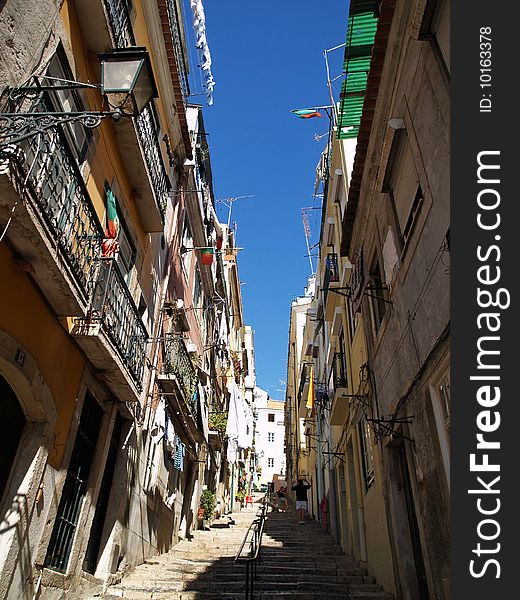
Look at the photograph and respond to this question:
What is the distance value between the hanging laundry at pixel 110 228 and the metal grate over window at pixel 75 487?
2.38m

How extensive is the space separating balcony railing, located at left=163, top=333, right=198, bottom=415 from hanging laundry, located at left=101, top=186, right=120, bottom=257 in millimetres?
3691

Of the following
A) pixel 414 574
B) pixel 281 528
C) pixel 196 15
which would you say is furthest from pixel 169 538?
pixel 196 15

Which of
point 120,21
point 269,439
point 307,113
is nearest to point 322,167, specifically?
point 307,113

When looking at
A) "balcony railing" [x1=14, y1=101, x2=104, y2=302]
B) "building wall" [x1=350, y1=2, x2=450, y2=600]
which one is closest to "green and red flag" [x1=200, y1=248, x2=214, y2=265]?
"building wall" [x1=350, y1=2, x2=450, y2=600]

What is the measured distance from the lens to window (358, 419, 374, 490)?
1043 centimetres

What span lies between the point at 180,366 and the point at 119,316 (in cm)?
520

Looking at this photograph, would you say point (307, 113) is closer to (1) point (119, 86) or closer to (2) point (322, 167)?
(2) point (322, 167)

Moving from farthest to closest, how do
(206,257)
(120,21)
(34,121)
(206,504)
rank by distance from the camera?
(206,504) < (206,257) < (120,21) < (34,121)

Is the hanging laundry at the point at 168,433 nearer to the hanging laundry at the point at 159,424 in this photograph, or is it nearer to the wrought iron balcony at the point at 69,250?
the hanging laundry at the point at 159,424

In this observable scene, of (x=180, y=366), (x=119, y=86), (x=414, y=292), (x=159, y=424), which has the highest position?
(x=180, y=366)

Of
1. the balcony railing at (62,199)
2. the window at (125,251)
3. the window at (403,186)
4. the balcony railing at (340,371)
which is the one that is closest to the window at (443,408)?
the window at (403,186)

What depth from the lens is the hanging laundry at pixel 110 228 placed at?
6979 mm

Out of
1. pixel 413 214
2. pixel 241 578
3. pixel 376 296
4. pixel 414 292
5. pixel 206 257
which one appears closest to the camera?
pixel 414 292

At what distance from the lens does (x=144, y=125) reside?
8766mm
